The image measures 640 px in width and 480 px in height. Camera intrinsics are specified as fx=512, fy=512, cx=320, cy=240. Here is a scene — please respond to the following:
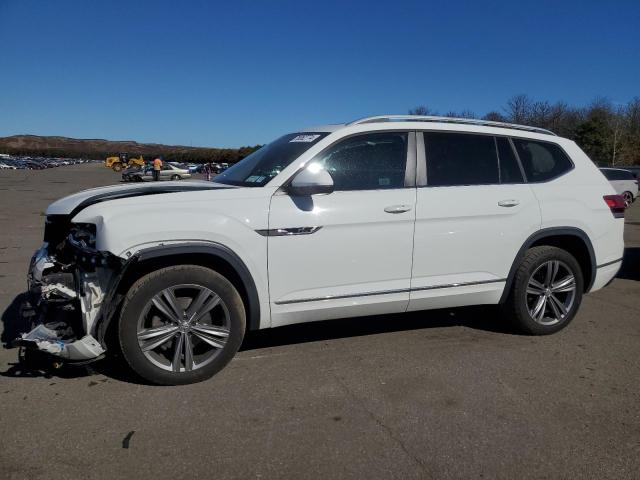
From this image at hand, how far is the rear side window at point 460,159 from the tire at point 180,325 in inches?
74.0

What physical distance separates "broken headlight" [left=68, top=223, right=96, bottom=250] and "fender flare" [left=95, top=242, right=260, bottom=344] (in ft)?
0.94

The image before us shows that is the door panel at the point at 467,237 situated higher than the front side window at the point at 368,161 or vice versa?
the front side window at the point at 368,161

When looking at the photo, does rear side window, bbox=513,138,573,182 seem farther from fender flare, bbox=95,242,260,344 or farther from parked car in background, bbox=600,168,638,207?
parked car in background, bbox=600,168,638,207

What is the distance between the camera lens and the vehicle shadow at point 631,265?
23.7ft

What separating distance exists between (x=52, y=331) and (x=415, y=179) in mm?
2781

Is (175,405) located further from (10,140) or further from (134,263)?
(10,140)

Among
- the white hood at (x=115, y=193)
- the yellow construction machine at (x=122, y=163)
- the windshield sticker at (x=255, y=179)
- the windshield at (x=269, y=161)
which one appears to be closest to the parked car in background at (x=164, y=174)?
the yellow construction machine at (x=122, y=163)

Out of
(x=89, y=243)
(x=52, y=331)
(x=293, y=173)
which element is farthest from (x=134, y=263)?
(x=293, y=173)

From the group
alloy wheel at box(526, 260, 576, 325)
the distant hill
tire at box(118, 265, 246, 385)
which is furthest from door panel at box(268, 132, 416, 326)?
the distant hill

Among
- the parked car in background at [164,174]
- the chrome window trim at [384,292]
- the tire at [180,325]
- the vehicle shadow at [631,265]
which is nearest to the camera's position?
the tire at [180,325]

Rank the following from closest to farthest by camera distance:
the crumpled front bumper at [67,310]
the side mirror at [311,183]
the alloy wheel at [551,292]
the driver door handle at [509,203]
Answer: the crumpled front bumper at [67,310] → the side mirror at [311,183] → the driver door handle at [509,203] → the alloy wheel at [551,292]

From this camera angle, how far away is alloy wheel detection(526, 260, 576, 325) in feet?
14.8

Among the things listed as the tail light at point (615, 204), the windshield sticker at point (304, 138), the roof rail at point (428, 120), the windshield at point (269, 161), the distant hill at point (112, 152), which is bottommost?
the distant hill at point (112, 152)

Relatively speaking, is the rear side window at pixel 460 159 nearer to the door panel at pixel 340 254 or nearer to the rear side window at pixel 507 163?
the rear side window at pixel 507 163
